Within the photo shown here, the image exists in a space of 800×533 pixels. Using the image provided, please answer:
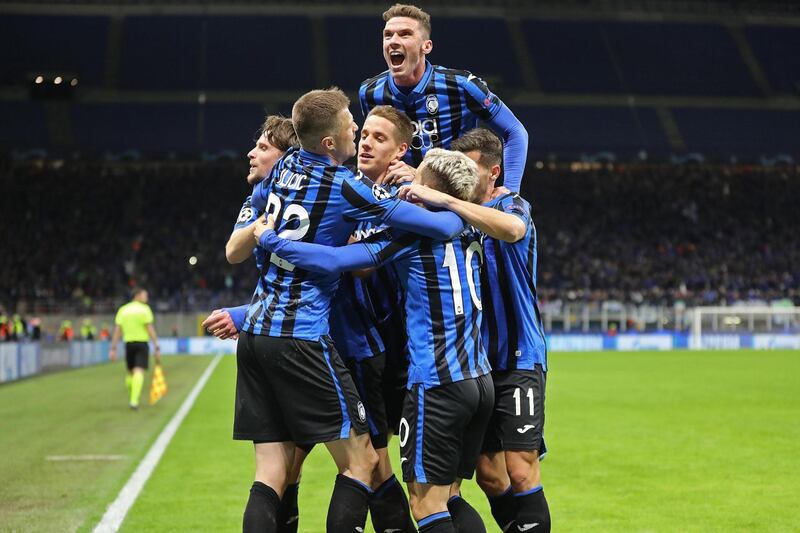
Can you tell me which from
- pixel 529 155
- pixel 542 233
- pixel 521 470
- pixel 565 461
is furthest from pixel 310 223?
pixel 542 233

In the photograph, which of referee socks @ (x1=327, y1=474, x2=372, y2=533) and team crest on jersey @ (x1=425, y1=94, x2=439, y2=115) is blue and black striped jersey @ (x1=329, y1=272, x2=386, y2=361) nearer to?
referee socks @ (x1=327, y1=474, x2=372, y2=533)

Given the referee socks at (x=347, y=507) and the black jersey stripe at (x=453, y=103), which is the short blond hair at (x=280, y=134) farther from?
the referee socks at (x=347, y=507)

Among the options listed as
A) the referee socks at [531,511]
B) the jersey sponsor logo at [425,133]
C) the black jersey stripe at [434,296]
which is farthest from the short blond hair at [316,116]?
the referee socks at [531,511]

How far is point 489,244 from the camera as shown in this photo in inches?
227

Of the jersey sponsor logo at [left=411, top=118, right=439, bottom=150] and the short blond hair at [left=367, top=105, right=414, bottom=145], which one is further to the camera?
the jersey sponsor logo at [left=411, top=118, right=439, bottom=150]

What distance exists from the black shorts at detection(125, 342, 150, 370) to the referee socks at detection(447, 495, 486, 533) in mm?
12760

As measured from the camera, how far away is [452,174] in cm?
519

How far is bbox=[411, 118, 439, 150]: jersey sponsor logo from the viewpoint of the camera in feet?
19.9

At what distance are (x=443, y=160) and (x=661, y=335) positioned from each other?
122ft

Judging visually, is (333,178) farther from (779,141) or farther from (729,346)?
(779,141)

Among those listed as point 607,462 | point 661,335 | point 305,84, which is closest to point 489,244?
point 607,462

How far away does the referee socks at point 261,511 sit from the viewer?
5082mm

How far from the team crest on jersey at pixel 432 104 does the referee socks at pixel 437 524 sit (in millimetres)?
2183

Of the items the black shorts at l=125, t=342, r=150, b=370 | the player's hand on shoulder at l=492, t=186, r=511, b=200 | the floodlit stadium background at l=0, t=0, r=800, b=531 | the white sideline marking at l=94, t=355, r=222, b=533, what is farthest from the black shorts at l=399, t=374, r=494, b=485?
the floodlit stadium background at l=0, t=0, r=800, b=531
